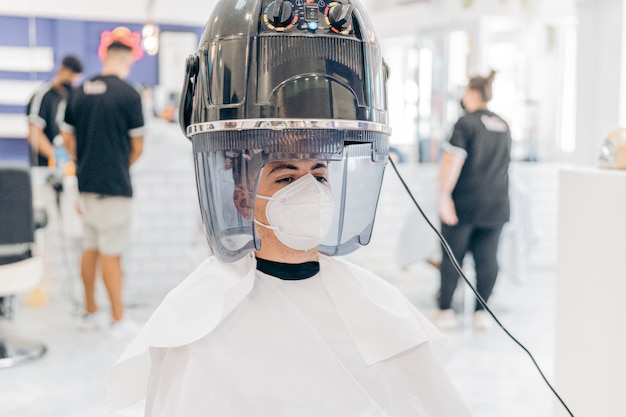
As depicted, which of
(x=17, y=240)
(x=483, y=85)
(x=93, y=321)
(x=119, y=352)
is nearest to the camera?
(x=17, y=240)

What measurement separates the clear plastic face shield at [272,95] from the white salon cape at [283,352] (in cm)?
11

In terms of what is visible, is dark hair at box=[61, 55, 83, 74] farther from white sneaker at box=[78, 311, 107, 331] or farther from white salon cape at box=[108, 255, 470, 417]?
white salon cape at box=[108, 255, 470, 417]

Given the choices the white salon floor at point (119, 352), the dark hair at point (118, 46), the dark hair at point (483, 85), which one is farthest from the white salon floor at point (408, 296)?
the dark hair at point (118, 46)

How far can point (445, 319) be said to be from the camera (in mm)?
4082

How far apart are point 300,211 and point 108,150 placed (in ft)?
8.76

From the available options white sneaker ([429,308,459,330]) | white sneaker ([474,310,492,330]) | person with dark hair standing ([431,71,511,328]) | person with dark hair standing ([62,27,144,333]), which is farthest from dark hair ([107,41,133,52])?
white sneaker ([474,310,492,330])

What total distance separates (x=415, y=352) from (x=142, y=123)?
282 cm

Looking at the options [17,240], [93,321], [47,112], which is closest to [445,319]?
[93,321]

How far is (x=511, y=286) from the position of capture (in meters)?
5.39

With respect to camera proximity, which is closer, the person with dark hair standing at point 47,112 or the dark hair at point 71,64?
the person with dark hair standing at point 47,112

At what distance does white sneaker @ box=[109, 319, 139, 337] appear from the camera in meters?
3.80

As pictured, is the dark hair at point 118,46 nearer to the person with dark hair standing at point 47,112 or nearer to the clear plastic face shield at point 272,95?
the person with dark hair standing at point 47,112

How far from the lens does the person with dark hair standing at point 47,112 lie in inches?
184

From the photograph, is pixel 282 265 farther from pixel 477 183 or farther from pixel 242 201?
pixel 477 183
